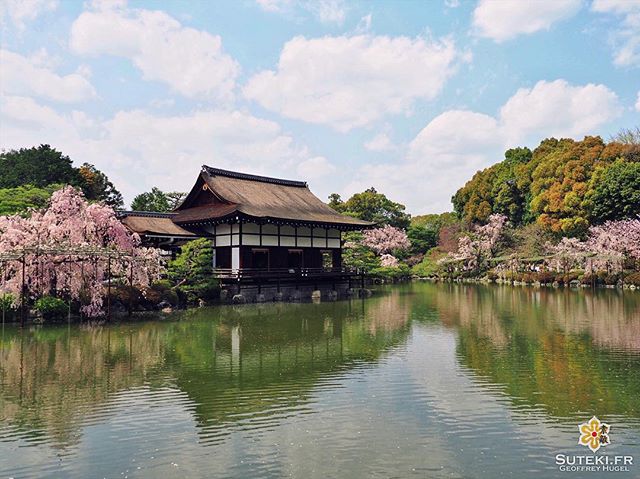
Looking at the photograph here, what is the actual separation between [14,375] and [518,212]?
51858 mm

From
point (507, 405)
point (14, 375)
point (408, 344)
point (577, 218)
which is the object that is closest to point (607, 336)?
point (408, 344)

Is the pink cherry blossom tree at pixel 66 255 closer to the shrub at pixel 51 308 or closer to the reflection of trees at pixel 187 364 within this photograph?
the shrub at pixel 51 308

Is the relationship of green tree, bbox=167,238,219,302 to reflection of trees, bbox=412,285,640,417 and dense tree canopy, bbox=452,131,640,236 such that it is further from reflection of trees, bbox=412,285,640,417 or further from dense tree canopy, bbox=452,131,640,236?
dense tree canopy, bbox=452,131,640,236

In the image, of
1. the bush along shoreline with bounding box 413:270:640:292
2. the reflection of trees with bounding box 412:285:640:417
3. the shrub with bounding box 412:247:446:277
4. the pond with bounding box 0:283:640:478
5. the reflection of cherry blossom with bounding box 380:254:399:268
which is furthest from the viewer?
the shrub with bounding box 412:247:446:277

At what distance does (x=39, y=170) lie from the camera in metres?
37.9

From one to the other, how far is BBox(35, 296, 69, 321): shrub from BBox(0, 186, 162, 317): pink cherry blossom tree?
56cm

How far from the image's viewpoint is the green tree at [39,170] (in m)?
37.9

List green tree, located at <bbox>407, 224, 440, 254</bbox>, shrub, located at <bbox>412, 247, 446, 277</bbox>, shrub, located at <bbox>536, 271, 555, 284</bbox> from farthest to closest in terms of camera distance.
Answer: green tree, located at <bbox>407, 224, 440, 254</bbox>, shrub, located at <bbox>412, 247, 446, 277</bbox>, shrub, located at <bbox>536, 271, 555, 284</bbox>

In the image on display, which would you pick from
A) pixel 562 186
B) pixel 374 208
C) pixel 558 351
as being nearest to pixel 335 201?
pixel 374 208

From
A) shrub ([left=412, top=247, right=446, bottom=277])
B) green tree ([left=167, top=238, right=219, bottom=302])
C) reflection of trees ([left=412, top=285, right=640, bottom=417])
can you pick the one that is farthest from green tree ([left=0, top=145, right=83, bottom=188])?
shrub ([left=412, top=247, right=446, bottom=277])

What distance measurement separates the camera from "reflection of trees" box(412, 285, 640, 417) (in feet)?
29.7

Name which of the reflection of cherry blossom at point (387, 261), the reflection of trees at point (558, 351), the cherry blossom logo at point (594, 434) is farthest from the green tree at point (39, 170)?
the cherry blossom logo at point (594, 434)

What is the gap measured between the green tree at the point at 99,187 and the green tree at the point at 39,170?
5.69m

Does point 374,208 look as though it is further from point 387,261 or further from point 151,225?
point 151,225
